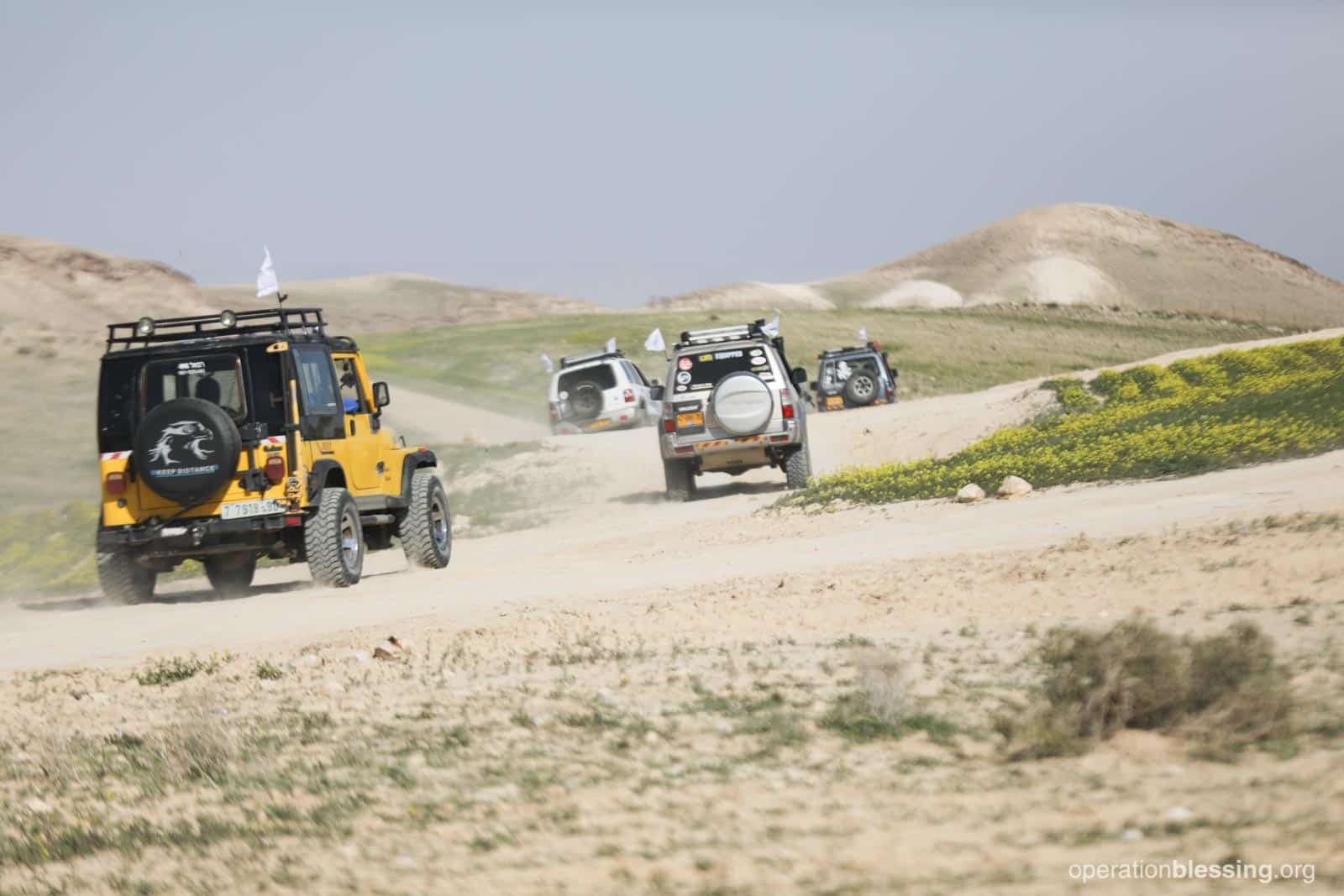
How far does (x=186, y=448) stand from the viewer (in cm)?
1259

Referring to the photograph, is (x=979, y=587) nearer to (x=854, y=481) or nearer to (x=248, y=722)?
(x=248, y=722)

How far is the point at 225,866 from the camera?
523 centimetres

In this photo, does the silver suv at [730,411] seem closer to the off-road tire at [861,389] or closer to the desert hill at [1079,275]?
the off-road tire at [861,389]

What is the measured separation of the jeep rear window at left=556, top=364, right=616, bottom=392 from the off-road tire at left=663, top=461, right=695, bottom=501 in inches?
345

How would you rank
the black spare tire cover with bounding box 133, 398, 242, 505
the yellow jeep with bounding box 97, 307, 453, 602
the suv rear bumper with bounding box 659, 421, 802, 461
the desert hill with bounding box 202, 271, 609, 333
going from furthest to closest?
the desert hill with bounding box 202, 271, 609, 333, the suv rear bumper with bounding box 659, 421, 802, 461, the yellow jeep with bounding box 97, 307, 453, 602, the black spare tire cover with bounding box 133, 398, 242, 505

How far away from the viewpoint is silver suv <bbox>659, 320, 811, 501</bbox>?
61.8ft

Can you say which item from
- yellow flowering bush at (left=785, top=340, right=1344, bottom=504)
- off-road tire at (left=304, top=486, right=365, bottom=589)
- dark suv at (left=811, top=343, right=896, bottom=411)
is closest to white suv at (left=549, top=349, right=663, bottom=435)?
dark suv at (left=811, top=343, right=896, bottom=411)

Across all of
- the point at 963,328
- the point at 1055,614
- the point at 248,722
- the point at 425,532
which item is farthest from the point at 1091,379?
the point at 963,328

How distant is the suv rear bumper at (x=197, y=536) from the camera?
1280 centimetres

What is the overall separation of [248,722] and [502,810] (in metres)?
2.36

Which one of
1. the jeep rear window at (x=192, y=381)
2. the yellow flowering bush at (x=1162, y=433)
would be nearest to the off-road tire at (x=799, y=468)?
the yellow flowering bush at (x=1162, y=433)

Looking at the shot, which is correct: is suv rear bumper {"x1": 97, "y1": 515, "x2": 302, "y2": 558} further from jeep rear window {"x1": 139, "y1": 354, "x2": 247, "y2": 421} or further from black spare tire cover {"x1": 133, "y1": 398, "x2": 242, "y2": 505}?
jeep rear window {"x1": 139, "y1": 354, "x2": 247, "y2": 421}

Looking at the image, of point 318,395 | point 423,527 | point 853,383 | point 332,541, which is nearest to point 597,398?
point 853,383

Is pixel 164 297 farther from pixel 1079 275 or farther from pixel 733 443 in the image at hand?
pixel 733 443
